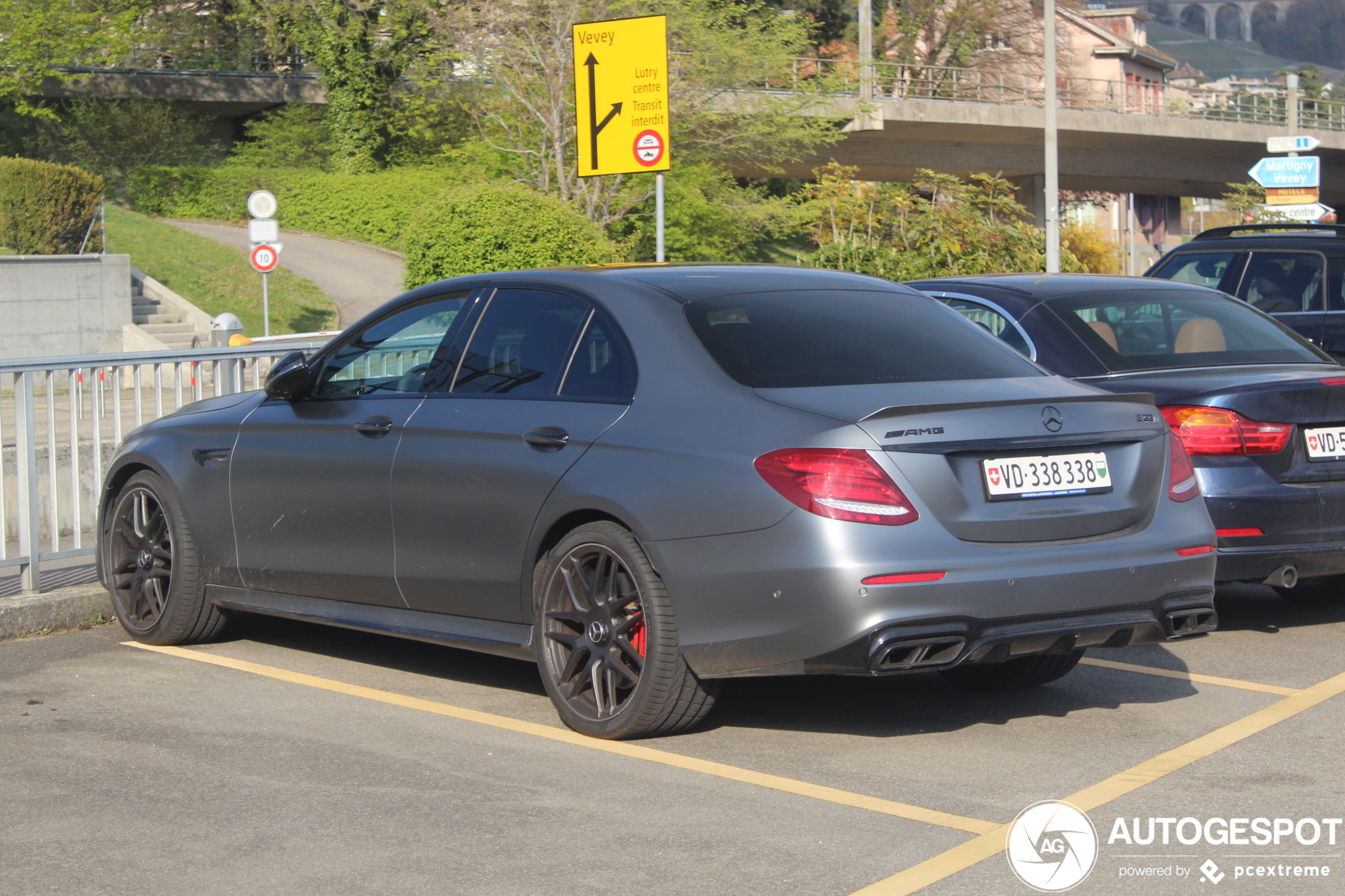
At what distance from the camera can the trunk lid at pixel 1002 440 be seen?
15.7ft

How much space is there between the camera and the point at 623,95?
12844 millimetres

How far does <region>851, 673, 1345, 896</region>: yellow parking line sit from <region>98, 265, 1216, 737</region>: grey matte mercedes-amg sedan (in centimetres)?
38

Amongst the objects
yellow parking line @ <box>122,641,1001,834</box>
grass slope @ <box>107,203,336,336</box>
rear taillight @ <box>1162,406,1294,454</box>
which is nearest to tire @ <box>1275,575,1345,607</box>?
rear taillight @ <box>1162,406,1294,454</box>

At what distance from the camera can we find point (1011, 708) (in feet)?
18.9

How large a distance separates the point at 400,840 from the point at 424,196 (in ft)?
132

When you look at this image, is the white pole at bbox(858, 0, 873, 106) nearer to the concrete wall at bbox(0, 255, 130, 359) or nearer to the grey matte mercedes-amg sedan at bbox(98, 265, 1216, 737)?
the concrete wall at bbox(0, 255, 130, 359)

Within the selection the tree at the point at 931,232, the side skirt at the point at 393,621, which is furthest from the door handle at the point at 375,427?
the tree at the point at 931,232

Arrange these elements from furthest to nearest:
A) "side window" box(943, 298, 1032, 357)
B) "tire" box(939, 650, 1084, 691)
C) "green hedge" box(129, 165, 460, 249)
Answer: "green hedge" box(129, 165, 460, 249), "side window" box(943, 298, 1032, 357), "tire" box(939, 650, 1084, 691)

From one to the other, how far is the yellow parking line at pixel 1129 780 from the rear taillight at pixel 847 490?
0.97m

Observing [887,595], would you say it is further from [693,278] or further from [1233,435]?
[1233,435]

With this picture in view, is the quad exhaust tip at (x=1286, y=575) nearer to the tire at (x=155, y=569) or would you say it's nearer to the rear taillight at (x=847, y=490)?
the rear taillight at (x=847, y=490)

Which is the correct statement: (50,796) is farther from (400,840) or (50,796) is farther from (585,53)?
(585,53)

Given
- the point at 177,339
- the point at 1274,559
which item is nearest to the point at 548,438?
the point at 1274,559

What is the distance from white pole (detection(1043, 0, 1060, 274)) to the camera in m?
28.0
